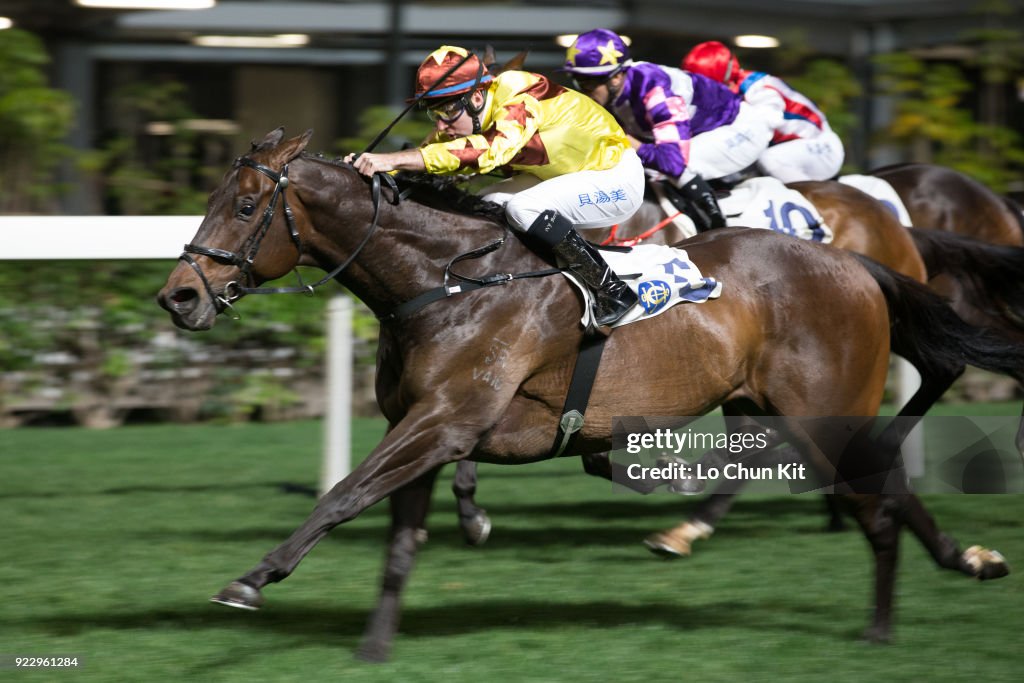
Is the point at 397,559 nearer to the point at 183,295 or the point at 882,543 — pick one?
the point at 183,295

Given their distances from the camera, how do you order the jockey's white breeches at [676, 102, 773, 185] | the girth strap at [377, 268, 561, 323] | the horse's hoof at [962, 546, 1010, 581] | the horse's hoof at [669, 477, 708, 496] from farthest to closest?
the jockey's white breeches at [676, 102, 773, 185] < the horse's hoof at [669, 477, 708, 496] < the horse's hoof at [962, 546, 1010, 581] < the girth strap at [377, 268, 561, 323]

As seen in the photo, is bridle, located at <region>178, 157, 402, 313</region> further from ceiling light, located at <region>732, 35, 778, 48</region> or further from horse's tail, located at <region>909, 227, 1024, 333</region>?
ceiling light, located at <region>732, 35, 778, 48</region>

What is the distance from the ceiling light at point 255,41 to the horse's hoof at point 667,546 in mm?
6777

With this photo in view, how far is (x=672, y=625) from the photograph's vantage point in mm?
4438

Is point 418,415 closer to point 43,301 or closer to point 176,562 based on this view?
point 176,562

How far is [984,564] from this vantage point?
15.6 ft

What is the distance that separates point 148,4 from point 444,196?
7.00m

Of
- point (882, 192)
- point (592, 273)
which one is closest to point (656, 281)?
point (592, 273)

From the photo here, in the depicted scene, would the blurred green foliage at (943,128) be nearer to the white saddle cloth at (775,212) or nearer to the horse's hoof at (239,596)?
the white saddle cloth at (775,212)

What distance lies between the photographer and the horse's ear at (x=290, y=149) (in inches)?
159

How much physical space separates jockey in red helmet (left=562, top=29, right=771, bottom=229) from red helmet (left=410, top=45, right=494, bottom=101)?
158 cm

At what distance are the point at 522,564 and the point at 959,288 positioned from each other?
2247mm

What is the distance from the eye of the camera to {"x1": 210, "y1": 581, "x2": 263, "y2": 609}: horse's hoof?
3682 mm

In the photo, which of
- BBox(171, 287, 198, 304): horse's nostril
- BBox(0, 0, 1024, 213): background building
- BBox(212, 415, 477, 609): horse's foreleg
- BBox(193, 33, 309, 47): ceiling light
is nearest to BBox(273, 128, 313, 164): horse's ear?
BBox(171, 287, 198, 304): horse's nostril
